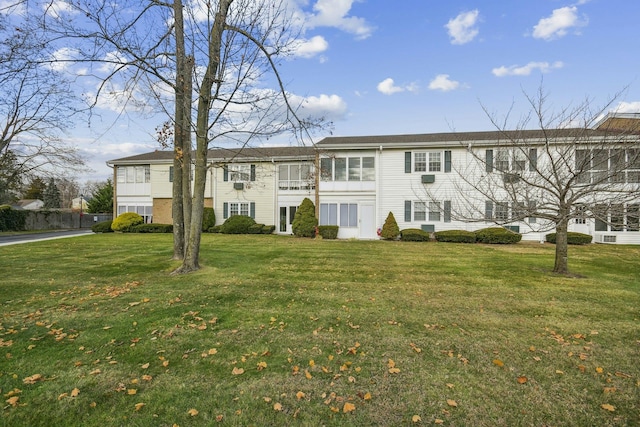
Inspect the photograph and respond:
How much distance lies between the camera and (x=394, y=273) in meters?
9.41

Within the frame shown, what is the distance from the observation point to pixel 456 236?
17.8m

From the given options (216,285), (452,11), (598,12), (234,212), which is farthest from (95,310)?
(234,212)

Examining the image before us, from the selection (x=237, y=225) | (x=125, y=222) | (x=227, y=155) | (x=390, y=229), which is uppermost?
(x=227, y=155)

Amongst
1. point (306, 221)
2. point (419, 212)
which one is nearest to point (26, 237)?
point (306, 221)

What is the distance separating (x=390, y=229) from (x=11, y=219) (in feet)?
105

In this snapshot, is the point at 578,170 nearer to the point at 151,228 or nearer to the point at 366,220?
the point at 366,220

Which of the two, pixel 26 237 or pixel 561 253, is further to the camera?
pixel 26 237

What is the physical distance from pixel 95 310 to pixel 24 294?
247cm

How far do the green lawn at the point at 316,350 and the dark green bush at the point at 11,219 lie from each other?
84.2ft

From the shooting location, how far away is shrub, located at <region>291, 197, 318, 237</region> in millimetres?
19781

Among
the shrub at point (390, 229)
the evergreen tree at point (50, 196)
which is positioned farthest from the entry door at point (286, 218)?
the evergreen tree at point (50, 196)

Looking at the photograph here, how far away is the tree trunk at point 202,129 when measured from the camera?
8.15 meters

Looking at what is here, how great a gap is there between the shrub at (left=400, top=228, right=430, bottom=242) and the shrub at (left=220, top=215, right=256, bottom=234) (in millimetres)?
10067

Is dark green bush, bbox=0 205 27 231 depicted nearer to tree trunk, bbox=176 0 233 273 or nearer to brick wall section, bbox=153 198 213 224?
brick wall section, bbox=153 198 213 224
